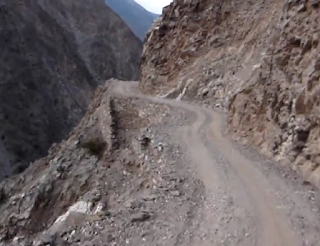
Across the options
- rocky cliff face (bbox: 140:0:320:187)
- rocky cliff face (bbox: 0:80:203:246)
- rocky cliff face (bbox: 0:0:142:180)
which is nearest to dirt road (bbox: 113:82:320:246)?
rocky cliff face (bbox: 0:80:203:246)

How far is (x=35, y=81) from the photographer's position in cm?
7062

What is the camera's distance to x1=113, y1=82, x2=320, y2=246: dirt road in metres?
10.6

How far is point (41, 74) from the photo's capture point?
2854 inches

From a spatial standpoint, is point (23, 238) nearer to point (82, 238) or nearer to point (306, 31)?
point (82, 238)

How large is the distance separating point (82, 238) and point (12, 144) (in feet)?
166

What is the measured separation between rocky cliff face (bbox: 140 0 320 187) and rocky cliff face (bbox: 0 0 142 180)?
23531 mm

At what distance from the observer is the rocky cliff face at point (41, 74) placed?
62250 millimetres

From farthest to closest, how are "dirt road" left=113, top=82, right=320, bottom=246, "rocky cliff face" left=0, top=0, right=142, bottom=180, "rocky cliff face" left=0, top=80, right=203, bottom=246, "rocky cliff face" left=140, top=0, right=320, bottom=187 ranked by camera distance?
"rocky cliff face" left=0, top=0, right=142, bottom=180, "rocky cliff face" left=140, top=0, right=320, bottom=187, "rocky cliff face" left=0, top=80, right=203, bottom=246, "dirt road" left=113, top=82, right=320, bottom=246

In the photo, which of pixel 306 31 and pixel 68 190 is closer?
pixel 306 31

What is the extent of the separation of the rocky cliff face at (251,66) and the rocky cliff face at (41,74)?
23.5 metres

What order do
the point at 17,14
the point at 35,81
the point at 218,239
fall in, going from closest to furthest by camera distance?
the point at 218,239, the point at 35,81, the point at 17,14

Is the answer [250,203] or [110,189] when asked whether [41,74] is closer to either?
[110,189]

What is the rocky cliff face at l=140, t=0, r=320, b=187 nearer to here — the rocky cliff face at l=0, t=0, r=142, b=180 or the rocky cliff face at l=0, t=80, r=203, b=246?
the rocky cliff face at l=0, t=80, r=203, b=246

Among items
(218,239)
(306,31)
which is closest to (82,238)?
(218,239)
